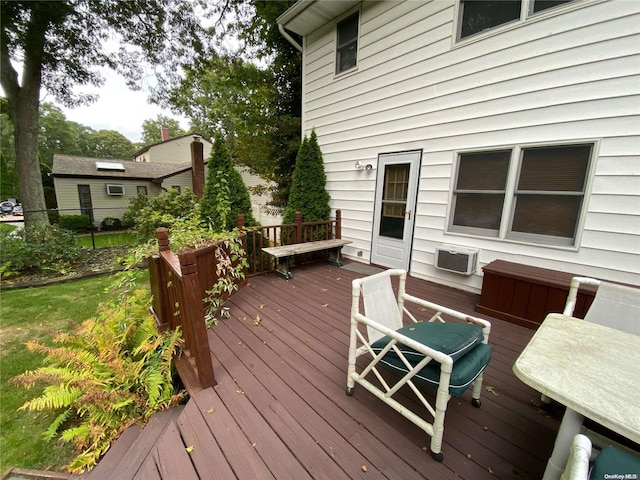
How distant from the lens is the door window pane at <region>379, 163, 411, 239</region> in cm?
443

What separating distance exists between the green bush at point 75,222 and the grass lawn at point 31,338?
926 cm

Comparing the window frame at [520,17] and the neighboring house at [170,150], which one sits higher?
the neighboring house at [170,150]

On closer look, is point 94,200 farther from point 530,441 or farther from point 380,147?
point 530,441

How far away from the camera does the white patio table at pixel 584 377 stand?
88 centimetres

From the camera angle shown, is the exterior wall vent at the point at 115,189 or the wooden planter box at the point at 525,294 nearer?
the wooden planter box at the point at 525,294

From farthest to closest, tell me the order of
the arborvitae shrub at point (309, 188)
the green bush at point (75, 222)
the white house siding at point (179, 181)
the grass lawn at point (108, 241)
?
the white house siding at point (179, 181) < the green bush at point (75, 222) < the grass lawn at point (108, 241) < the arborvitae shrub at point (309, 188)

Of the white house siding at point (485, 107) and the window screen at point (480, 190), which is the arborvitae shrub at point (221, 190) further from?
the window screen at point (480, 190)

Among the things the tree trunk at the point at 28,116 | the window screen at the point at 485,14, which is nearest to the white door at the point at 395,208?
the window screen at the point at 485,14

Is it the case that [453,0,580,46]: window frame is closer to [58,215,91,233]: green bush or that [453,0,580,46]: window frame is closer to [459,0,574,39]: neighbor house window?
[459,0,574,39]: neighbor house window

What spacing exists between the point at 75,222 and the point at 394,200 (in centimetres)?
1484

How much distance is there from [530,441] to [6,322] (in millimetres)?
6129

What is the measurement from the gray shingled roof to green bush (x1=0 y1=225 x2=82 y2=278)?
9.21 m

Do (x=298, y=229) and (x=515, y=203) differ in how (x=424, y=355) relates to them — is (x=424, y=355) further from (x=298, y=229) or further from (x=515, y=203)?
(x=298, y=229)

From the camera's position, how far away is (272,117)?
754 cm
